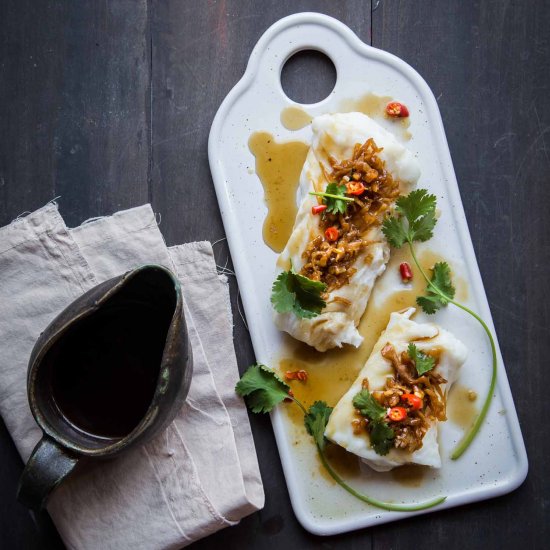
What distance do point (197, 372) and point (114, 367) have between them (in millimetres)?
397

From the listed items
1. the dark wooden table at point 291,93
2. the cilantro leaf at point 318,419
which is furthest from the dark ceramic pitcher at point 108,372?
the cilantro leaf at point 318,419

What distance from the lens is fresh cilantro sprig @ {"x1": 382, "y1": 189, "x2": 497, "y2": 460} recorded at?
309 centimetres

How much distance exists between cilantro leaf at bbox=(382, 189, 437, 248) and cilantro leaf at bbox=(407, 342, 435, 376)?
44 centimetres

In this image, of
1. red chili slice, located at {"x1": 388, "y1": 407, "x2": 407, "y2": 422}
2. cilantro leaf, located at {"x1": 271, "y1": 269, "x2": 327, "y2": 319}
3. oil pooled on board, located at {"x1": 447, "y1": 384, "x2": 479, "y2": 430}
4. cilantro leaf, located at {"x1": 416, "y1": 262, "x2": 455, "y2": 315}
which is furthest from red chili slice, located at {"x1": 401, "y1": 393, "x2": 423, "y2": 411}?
cilantro leaf, located at {"x1": 271, "y1": 269, "x2": 327, "y2": 319}

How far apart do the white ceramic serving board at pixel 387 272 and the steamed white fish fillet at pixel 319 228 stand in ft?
0.45

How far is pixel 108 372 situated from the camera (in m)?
2.80

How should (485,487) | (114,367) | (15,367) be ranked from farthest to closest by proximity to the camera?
(485,487)
(15,367)
(114,367)

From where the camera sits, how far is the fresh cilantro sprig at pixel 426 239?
10.1ft

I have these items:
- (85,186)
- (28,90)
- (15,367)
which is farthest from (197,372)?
(28,90)

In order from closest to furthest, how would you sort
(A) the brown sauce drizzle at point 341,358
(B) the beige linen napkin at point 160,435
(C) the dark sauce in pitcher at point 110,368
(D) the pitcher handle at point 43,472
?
1. (D) the pitcher handle at point 43,472
2. (C) the dark sauce in pitcher at point 110,368
3. (B) the beige linen napkin at point 160,435
4. (A) the brown sauce drizzle at point 341,358

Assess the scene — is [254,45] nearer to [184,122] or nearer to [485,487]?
[184,122]

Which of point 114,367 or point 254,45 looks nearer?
point 114,367

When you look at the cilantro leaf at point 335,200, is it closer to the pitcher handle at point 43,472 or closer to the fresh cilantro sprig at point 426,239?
the fresh cilantro sprig at point 426,239

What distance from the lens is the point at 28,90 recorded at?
10.7 feet
